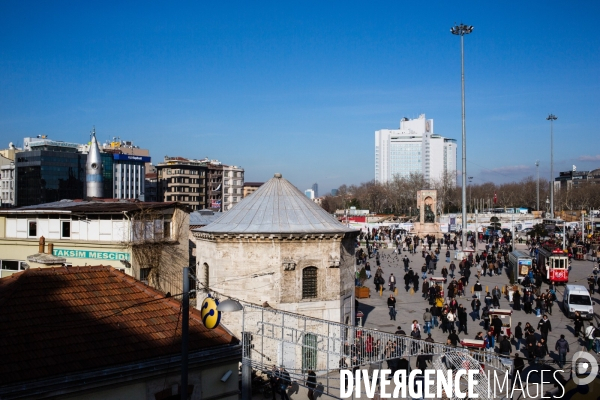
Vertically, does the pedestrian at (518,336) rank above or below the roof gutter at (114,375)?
below

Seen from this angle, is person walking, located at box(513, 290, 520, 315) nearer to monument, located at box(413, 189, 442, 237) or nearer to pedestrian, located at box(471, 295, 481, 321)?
pedestrian, located at box(471, 295, 481, 321)

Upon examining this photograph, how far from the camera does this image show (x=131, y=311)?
40.2ft

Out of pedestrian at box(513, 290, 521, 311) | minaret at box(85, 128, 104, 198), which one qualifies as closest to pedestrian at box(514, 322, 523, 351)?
pedestrian at box(513, 290, 521, 311)

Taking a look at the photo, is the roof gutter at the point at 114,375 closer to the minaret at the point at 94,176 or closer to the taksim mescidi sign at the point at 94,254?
the taksim mescidi sign at the point at 94,254

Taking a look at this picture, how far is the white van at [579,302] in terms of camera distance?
24.8m

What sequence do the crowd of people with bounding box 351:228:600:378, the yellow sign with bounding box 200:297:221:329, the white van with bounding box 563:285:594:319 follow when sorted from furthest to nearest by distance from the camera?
the white van with bounding box 563:285:594:319 → the crowd of people with bounding box 351:228:600:378 → the yellow sign with bounding box 200:297:221:329

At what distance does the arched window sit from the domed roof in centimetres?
149

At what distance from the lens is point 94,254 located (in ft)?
80.4

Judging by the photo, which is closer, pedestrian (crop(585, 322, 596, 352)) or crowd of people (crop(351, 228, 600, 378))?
crowd of people (crop(351, 228, 600, 378))

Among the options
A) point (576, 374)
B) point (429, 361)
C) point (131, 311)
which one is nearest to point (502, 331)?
point (429, 361)

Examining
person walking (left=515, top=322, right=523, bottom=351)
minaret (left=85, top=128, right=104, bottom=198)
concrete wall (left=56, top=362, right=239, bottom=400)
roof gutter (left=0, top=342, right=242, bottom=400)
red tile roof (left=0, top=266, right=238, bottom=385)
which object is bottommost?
person walking (left=515, top=322, right=523, bottom=351)

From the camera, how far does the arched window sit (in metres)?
20.6

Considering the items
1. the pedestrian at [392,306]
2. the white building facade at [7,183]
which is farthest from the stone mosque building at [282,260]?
the white building facade at [7,183]

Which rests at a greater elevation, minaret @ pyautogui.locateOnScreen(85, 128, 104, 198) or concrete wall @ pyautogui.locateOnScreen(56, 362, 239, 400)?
minaret @ pyautogui.locateOnScreen(85, 128, 104, 198)
